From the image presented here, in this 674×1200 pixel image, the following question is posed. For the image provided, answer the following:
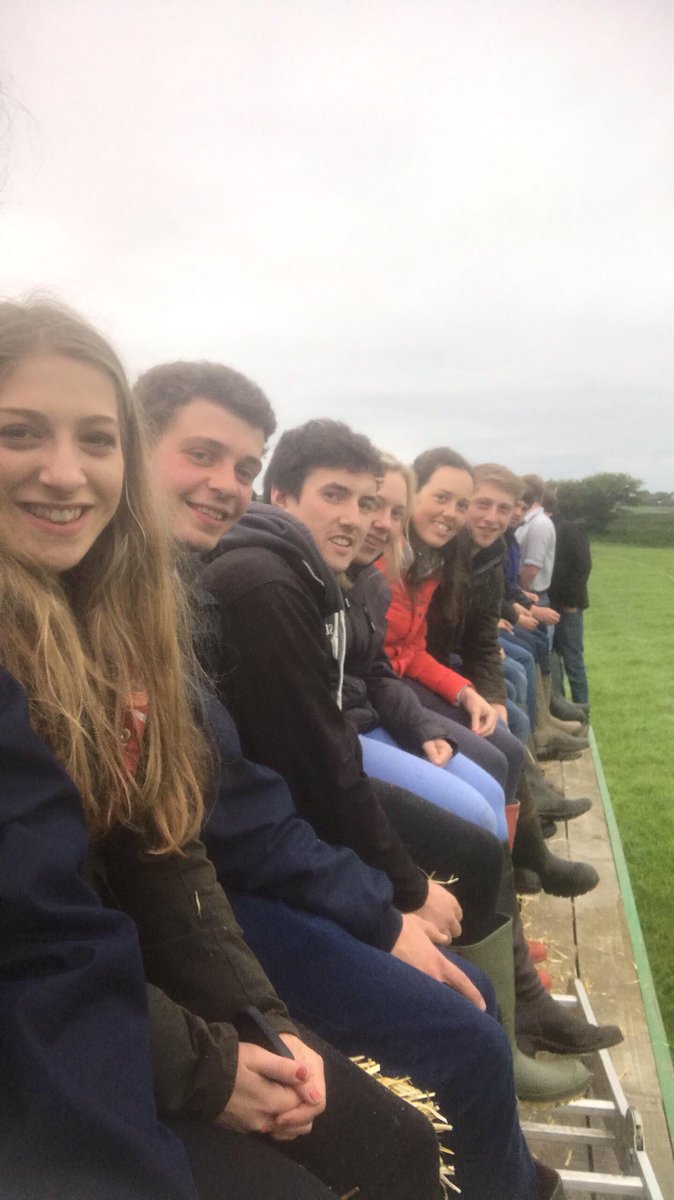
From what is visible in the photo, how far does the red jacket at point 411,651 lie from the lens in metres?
3.40

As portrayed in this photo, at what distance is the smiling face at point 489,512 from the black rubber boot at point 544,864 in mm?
1552

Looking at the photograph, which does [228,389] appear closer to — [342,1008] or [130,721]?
[130,721]

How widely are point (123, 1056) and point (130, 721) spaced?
22.3 inches

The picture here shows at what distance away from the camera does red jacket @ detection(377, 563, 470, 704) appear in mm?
3398

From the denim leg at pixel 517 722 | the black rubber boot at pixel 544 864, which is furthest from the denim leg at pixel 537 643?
the black rubber boot at pixel 544 864

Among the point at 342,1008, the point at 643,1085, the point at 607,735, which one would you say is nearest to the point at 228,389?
the point at 342,1008

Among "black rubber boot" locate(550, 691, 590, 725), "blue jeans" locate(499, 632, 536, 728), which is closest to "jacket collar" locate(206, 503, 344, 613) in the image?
"blue jeans" locate(499, 632, 536, 728)

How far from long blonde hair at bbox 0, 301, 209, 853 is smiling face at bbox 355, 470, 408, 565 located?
1.50 m

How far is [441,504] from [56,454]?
2362mm

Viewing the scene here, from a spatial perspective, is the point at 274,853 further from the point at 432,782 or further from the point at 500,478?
the point at 500,478

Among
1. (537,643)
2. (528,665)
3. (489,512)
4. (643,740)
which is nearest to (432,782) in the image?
(489,512)

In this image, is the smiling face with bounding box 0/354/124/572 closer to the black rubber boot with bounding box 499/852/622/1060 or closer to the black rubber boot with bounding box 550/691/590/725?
the black rubber boot with bounding box 499/852/622/1060

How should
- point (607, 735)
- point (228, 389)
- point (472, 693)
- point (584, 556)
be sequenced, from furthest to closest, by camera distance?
point (584, 556)
point (607, 735)
point (472, 693)
point (228, 389)

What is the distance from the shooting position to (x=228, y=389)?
1.93 m
